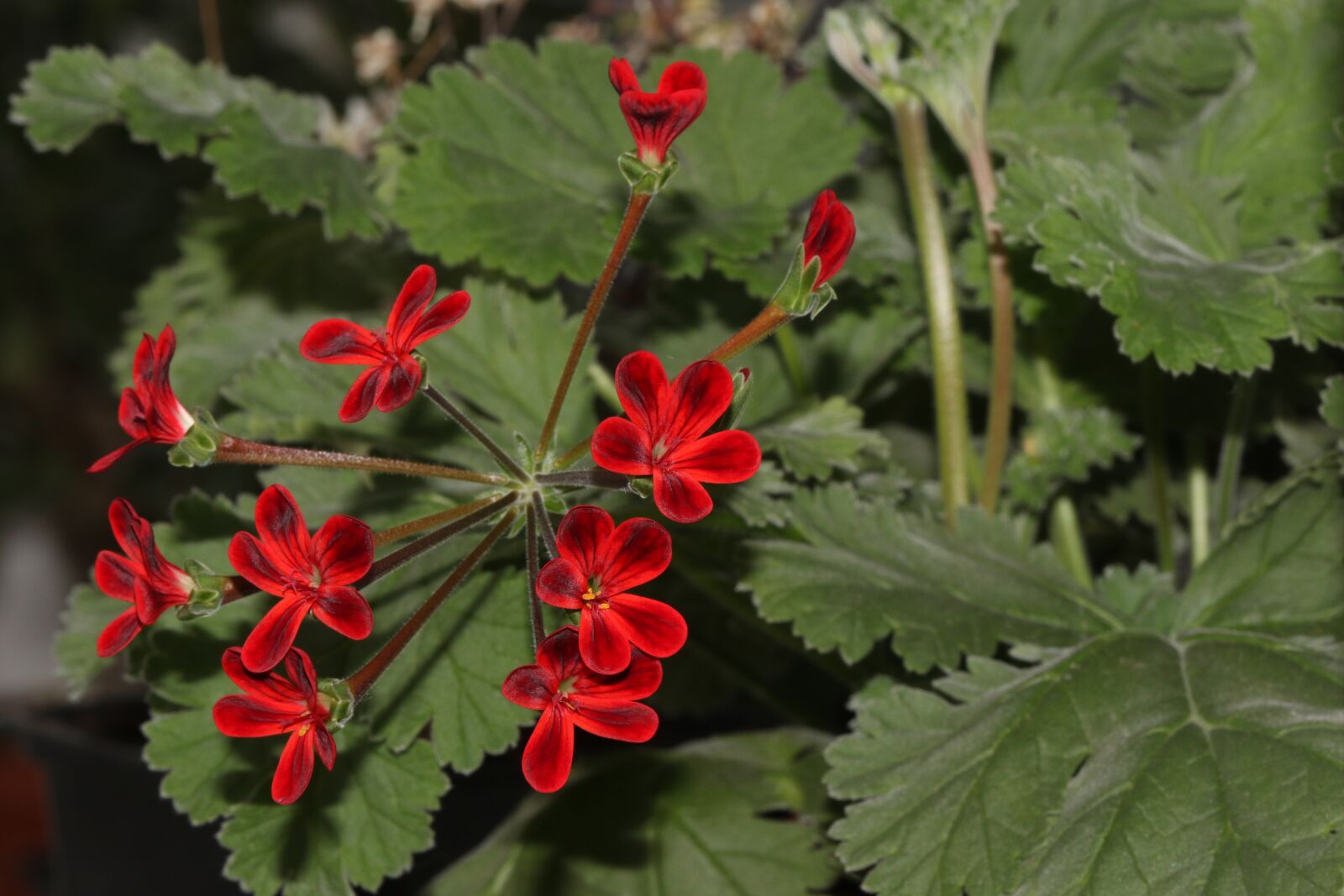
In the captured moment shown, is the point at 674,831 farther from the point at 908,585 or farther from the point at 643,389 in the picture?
the point at 643,389

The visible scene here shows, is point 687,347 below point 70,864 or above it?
above

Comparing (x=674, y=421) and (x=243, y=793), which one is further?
(x=243, y=793)

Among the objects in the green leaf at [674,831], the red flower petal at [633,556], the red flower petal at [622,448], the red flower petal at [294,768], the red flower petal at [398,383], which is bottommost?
the green leaf at [674,831]

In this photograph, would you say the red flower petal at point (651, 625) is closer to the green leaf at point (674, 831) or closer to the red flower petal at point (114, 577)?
the red flower petal at point (114, 577)

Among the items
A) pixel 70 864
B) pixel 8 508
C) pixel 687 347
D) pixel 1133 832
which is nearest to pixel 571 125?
pixel 687 347

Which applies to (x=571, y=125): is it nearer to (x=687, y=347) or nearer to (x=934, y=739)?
(x=687, y=347)

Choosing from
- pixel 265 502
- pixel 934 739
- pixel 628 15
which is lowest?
pixel 934 739

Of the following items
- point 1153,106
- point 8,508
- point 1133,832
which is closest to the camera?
point 1133,832

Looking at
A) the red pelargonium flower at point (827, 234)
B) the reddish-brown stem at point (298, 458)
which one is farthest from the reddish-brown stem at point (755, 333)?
the reddish-brown stem at point (298, 458)
